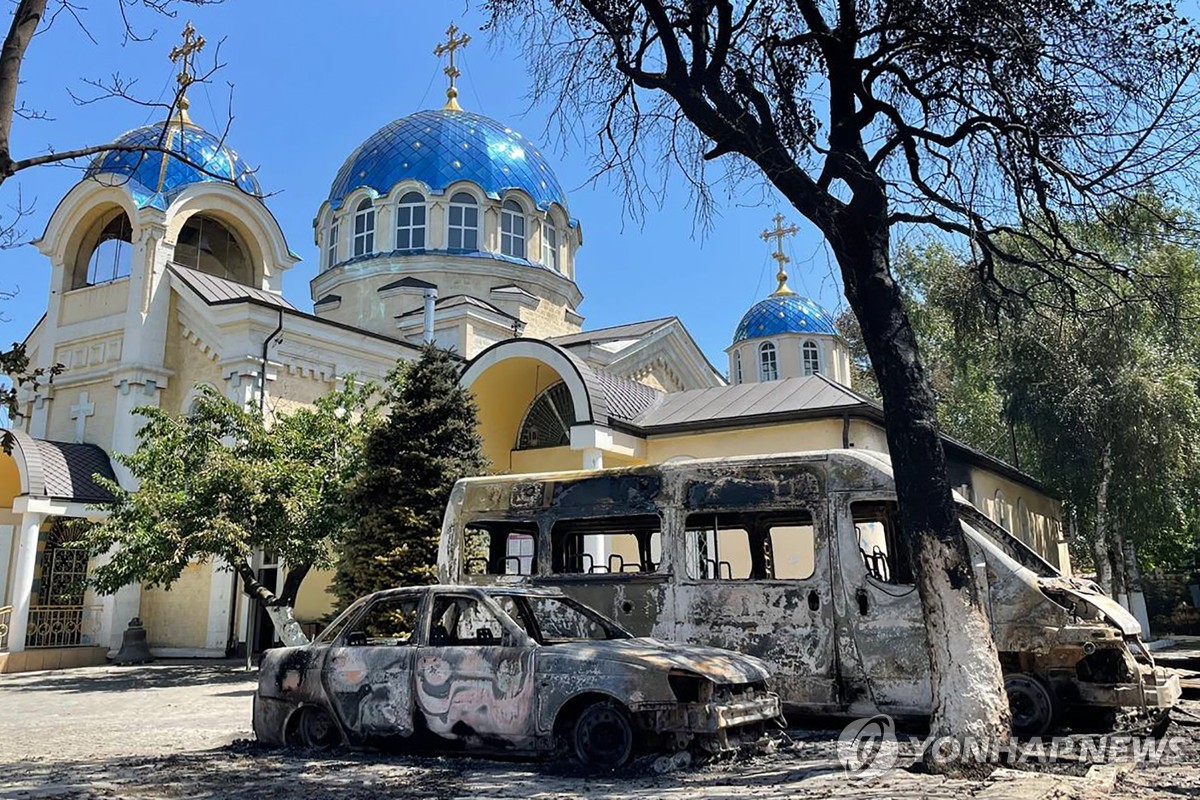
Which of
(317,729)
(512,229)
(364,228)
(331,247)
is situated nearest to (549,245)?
(512,229)

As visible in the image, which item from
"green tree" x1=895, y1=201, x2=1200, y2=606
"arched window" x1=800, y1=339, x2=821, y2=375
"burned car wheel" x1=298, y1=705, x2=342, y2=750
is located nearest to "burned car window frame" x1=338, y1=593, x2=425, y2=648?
"burned car wheel" x1=298, y1=705, x2=342, y2=750

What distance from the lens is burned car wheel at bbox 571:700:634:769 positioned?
22.1 feet

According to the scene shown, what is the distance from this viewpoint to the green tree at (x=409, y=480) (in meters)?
14.4

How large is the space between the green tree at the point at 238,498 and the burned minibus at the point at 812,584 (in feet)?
16.7

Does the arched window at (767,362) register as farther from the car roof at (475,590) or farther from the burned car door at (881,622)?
the car roof at (475,590)

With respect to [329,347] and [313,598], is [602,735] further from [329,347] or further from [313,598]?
[329,347]

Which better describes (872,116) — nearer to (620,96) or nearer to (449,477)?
(620,96)

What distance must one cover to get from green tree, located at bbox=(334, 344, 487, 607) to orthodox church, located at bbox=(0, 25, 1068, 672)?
1.82m

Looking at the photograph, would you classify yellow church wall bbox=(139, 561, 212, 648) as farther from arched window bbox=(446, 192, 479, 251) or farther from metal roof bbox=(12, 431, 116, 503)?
arched window bbox=(446, 192, 479, 251)

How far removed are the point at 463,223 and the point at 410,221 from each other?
1590 mm

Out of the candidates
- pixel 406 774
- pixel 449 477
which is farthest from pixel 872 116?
pixel 449 477

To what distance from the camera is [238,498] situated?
15070mm

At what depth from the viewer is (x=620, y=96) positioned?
8.95 metres

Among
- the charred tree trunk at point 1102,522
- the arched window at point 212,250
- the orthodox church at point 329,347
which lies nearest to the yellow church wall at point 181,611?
the orthodox church at point 329,347
